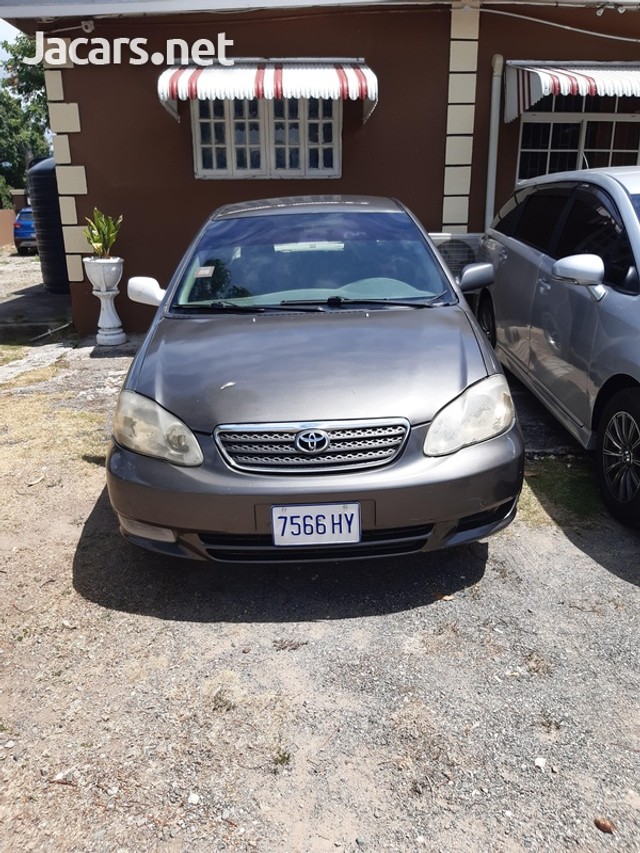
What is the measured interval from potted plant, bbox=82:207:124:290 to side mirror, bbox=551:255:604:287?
5161mm

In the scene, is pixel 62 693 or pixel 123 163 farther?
pixel 123 163

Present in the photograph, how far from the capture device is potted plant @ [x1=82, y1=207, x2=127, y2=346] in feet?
24.2

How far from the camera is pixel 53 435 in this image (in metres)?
4.95

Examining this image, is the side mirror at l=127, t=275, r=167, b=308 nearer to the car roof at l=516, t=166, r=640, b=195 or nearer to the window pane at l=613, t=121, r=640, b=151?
the car roof at l=516, t=166, r=640, b=195

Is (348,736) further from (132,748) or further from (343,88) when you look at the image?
(343,88)

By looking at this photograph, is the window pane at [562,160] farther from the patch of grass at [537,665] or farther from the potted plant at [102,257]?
the patch of grass at [537,665]

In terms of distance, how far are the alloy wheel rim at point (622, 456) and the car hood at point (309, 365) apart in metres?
0.87

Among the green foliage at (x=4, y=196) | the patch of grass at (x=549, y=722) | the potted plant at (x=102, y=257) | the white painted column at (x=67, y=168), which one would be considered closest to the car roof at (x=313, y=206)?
the patch of grass at (x=549, y=722)

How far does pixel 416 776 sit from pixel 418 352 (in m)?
1.63

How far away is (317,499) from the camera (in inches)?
102

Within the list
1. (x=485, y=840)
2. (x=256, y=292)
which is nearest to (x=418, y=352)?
(x=256, y=292)

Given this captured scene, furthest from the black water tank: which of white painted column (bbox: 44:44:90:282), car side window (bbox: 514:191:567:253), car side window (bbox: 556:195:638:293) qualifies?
car side window (bbox: 556:195:638:293)

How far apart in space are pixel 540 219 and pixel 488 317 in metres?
1.11

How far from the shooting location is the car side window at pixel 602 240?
353 cm
